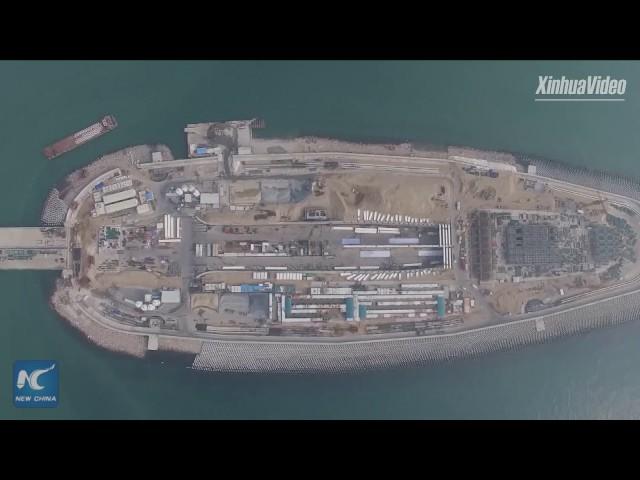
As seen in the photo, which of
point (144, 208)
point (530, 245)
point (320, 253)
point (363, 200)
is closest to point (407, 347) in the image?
point (320, 253)

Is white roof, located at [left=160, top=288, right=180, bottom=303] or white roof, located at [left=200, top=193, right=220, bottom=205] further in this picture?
white roof, located at [left=200, top=193, right=220, bottom=205]

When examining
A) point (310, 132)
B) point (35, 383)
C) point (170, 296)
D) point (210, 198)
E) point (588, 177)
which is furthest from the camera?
point (588, 177)

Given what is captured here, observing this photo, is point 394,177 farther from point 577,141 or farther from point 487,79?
point 577,141

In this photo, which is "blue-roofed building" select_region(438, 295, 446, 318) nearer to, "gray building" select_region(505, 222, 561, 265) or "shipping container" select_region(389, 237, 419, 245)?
"shipping container" select_region(389, 237, 419, 245)

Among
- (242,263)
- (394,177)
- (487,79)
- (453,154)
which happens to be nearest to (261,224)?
(242,263)

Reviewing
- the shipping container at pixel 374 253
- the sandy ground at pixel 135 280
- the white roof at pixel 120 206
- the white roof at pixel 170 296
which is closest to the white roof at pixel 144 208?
the white roof at pixel 120 206

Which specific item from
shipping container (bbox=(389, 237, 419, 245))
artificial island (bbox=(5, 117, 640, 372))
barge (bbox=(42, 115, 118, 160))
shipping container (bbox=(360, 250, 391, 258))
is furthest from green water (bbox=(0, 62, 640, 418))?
shipping container (bbox=(360, 250, 391, 258))

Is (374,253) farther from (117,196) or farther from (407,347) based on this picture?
(117,196)
